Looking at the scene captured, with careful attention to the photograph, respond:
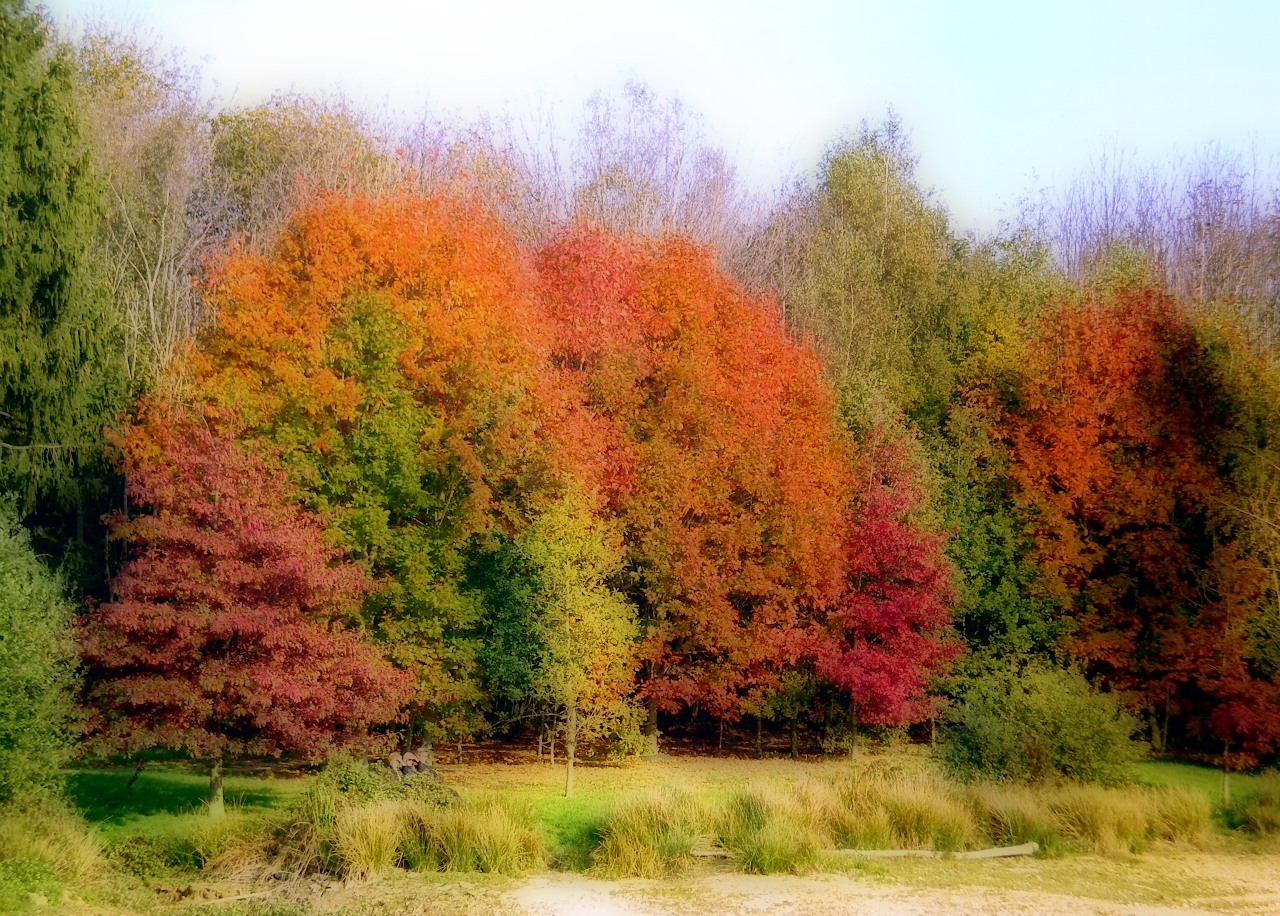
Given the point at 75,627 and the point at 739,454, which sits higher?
the point at 739,454

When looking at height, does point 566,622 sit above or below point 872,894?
above

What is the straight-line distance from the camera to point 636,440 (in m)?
30.9

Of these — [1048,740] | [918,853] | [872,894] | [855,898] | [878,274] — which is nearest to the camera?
[855,898]

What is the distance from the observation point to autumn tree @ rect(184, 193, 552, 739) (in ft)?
80.9

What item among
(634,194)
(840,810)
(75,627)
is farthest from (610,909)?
(634,194)

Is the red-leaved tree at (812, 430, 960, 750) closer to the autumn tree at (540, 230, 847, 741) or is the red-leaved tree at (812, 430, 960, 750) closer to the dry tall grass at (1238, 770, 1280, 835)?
Answer: the autumn tree at (540, 230, 847, 741)

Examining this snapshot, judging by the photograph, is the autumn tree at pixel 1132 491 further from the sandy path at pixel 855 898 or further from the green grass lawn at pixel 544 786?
the sandy path at pixel 855 898

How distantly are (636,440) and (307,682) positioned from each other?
12154 mm

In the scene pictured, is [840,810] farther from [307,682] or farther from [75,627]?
[75,627]

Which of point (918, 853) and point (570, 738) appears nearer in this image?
point (918, 853)

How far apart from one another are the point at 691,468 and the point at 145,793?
552 inches

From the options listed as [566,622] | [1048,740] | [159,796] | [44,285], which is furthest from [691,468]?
[44,285]

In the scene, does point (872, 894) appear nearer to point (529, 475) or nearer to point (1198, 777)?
point (529, 475)

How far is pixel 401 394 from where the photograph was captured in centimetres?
2580
